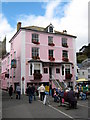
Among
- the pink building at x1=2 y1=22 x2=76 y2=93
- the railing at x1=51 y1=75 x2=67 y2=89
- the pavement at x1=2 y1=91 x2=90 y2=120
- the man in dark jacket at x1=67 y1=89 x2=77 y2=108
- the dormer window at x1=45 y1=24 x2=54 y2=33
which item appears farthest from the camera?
the dormer window at x1=45 y1=24 x2=54 y2=33

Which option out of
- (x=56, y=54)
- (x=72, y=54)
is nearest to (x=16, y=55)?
(x=56, y=54)

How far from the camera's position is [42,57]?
34062mm

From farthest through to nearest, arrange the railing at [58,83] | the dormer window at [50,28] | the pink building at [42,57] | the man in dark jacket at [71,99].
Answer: the dormer window at [50,28], the railing at [58,83], the pink building at [42,57], the man in dark jacket at [71,99]

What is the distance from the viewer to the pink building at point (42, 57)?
1281 inches

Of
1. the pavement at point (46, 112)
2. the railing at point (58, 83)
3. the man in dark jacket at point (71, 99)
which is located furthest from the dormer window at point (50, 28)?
the man in dark jacket at point (71, 99)

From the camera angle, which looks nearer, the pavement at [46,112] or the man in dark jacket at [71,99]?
the pavement at [46,112]

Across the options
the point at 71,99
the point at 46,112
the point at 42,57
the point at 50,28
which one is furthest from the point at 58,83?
the point at 46,112

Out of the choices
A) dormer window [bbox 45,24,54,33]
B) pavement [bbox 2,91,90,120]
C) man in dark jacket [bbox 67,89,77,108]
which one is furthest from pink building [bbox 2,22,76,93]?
man in dark jacket [bbox 67,89,77,108]

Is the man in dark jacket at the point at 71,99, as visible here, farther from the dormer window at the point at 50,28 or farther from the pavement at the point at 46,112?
the dormer window at the point at 50,28

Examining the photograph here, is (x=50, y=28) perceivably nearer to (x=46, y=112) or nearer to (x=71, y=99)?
(x=71, y=99)

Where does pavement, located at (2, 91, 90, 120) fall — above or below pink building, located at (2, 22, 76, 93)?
below

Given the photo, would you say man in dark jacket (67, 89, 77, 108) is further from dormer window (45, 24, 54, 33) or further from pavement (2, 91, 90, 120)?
dormer window (45, 24, 54, 33)

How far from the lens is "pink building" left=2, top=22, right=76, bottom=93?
3253 cm

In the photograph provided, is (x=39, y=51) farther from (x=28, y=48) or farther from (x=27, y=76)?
(x=27, y=76)
